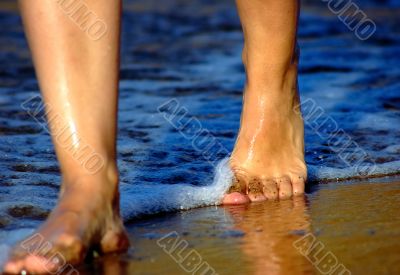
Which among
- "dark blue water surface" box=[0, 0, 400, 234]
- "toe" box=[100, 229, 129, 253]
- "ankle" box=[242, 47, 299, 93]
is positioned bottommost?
"toe" box=[100, 229, 129, 253]

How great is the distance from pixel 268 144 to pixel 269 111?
0.10 meters

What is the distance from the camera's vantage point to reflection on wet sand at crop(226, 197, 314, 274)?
6.81ft

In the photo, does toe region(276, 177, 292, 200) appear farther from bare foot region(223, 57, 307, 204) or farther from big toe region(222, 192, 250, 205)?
big toe region(222, 192, 250, 205)

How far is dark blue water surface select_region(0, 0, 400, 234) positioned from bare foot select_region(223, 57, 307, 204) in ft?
0.47

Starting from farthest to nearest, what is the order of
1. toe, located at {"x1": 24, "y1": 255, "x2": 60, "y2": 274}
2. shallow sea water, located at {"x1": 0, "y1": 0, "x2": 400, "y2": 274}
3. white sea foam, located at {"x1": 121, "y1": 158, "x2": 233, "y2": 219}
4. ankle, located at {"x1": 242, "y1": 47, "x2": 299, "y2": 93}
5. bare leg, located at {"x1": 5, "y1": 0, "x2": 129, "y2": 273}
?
ankle, located at {"x1": 242, "y1": 47, "x2": 299, "y2": 93} < white sea foam, located at {"x1": 121, "y1": 158, "x2": 233, "y2": 219} < shallow sea water, located at {"x1": 0, "y1": 0, "x2": 400, "y2": 274} < bare leg, located at {"x1": 5, "y1": 0, "x2": 129, "y2": 273} < toe, located at {"x1": 24, "y1": 255, "x2": 60, "y2": 274}

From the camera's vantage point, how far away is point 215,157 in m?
3.30

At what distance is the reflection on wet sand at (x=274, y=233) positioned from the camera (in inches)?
81.7

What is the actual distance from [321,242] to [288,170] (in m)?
0.74

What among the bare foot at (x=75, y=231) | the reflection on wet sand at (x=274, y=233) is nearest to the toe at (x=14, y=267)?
the bare foot at (x=75, y=231)

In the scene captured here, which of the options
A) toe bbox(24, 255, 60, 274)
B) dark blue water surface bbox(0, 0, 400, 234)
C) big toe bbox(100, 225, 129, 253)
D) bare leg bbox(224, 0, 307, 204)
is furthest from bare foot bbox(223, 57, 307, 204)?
toe bbox(24, 255, 60, 274)

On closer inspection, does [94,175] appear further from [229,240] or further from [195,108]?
[195,108]

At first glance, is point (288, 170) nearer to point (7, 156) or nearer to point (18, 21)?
point (7, 156)

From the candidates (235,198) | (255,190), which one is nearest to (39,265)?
(235,198)

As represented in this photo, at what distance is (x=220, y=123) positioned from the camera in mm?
3959
